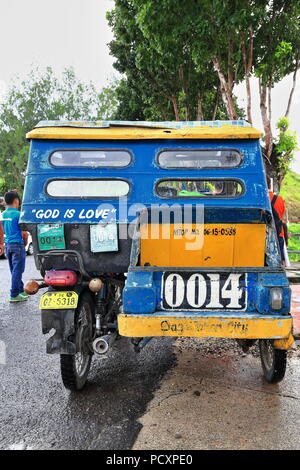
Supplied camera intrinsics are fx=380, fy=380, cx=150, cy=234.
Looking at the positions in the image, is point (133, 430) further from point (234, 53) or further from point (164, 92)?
point (164, 92)

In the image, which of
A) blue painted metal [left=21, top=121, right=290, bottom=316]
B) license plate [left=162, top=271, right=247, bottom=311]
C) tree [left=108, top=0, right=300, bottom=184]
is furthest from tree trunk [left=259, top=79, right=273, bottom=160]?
license plate [left=162, top=271, right=247, bottom=311]

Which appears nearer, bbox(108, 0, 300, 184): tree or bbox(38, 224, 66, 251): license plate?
bbox(38, 224, 66, 251): license plate

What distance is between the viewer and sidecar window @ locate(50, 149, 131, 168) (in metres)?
3.85

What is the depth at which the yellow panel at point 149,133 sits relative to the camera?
372cm

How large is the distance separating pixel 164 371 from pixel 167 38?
970 cm

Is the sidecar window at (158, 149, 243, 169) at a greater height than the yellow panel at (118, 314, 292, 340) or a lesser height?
greater

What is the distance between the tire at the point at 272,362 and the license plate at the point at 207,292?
57 centimetres

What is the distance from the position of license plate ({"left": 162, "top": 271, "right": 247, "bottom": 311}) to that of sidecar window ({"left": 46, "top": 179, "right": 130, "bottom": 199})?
1.19 metres

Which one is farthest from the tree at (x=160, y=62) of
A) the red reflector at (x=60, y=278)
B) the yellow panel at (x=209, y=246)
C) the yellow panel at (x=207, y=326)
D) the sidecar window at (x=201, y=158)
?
the yellow panel at (x=207, y=326)

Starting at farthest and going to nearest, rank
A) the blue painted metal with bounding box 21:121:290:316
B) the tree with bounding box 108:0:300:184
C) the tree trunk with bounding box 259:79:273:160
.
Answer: the tree trunk with bounding box 259:79:273:160
the tree with bounding box 108:0:300:184
the blue painted metal with bounding box 21:121:290:316

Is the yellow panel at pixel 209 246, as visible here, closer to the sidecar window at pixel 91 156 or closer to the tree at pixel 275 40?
the sidecar window at pixel 91 156

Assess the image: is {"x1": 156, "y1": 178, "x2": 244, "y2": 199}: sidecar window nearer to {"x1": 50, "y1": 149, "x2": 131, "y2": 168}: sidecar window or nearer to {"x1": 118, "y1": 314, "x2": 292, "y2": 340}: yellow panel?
{"x1": 50, "y1": 149, "x2": 131, "y2": 168}: sidecar window

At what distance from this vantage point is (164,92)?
17.1 m

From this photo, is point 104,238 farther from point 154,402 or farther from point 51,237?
point 154,402
